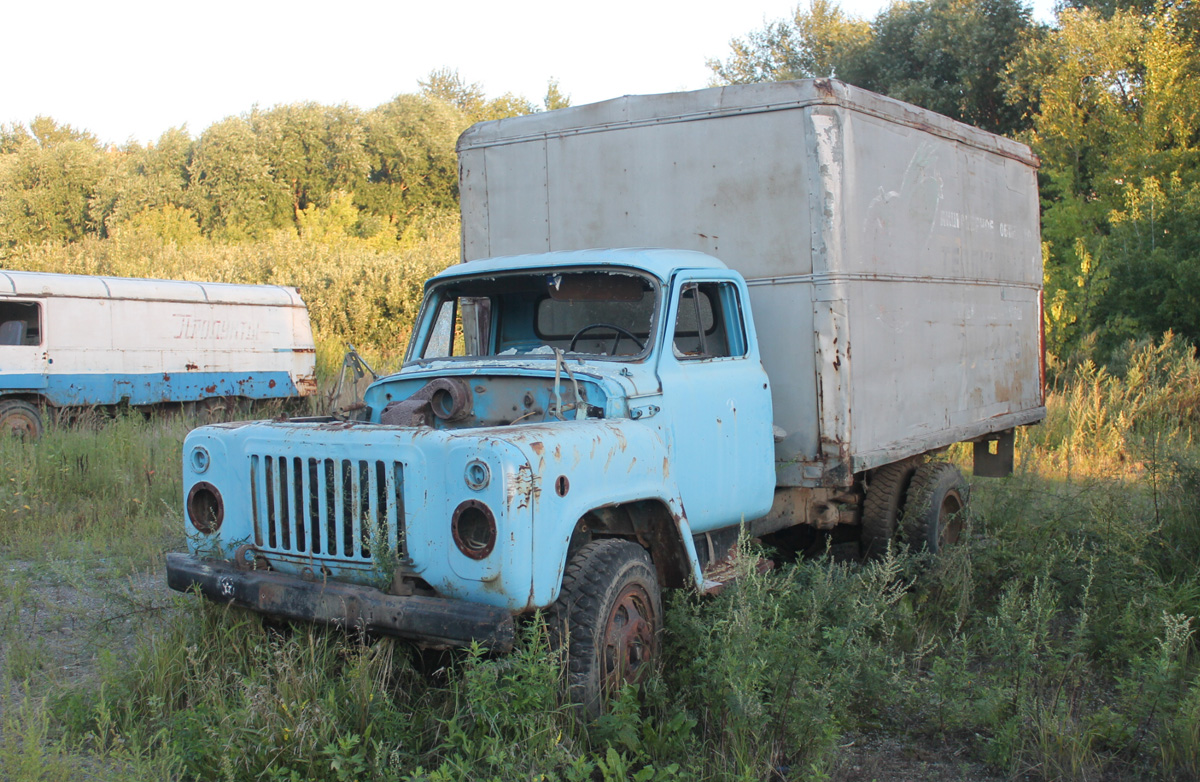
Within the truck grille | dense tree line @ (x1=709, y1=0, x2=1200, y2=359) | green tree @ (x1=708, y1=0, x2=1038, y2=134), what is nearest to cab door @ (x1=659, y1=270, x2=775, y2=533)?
the truck grille

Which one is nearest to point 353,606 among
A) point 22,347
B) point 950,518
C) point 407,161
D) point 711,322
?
point 711,322

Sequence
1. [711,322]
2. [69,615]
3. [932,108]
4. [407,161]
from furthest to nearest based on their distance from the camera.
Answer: [407,161] < [932,108] < [69,615] < [711,322]

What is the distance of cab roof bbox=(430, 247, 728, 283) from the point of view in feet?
16.2

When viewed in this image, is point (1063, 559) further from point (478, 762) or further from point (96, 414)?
point (96, 414)

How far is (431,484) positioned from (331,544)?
2.08 ft

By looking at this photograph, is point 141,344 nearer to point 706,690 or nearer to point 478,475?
point 478,475

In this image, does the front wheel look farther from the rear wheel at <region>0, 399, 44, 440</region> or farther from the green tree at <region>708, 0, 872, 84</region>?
the green tree at <region>708, 0, 872, 84</region>

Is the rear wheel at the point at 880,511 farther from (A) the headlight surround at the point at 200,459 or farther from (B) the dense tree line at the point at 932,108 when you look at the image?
(B) the dense tree line at the point at 932,108

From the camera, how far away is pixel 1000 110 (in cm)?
2533

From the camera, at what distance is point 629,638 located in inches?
160

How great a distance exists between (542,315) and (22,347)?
35.3 feet

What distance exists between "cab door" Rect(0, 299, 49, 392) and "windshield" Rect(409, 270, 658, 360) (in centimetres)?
1006

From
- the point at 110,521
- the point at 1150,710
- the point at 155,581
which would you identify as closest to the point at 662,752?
the point at 1150,710

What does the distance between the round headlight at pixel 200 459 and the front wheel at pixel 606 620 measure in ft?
Result: 5.57
